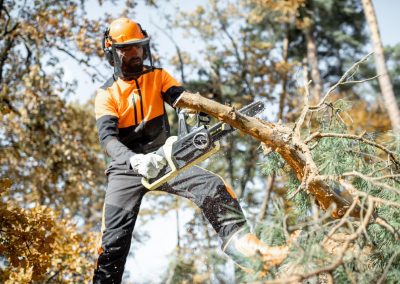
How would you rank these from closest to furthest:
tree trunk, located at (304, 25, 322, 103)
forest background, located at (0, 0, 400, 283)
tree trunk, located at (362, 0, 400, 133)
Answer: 1. forest background, located at (0, 0, 400, 283)
2. tree trunk, located at (362, 0, 400, 133)
3. tree trunk, located at (304, 25, 322, 103)

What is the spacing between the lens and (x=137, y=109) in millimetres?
3799

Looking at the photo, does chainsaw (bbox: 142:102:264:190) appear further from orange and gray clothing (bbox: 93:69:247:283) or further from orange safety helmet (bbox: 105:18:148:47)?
orange safety helmet (bbox: 105:18:148:47)

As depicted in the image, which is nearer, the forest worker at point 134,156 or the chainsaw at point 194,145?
the chainsaw at point 194,145

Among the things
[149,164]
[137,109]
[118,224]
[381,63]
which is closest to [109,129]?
[137,109]

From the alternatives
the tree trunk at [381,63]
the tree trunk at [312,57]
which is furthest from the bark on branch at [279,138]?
the tree trunk at [312,57]

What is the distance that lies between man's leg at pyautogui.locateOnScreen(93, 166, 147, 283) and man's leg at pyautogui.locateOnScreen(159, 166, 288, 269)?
0.25 metres

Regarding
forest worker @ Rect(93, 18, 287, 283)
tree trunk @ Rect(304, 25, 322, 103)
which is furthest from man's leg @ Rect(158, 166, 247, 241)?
tree trunk @ Rect(304, 25, 322, 103)

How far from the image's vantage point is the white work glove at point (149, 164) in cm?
320

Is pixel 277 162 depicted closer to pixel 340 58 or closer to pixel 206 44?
pixel 206 44

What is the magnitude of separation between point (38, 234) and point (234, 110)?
7.91 ft

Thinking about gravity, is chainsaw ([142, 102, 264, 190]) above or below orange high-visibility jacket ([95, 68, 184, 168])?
below

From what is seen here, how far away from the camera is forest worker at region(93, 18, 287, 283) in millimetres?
3340

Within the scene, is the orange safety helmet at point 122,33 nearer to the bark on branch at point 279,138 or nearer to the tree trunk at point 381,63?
the bark on branch at point 279,138

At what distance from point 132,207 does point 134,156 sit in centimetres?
45
